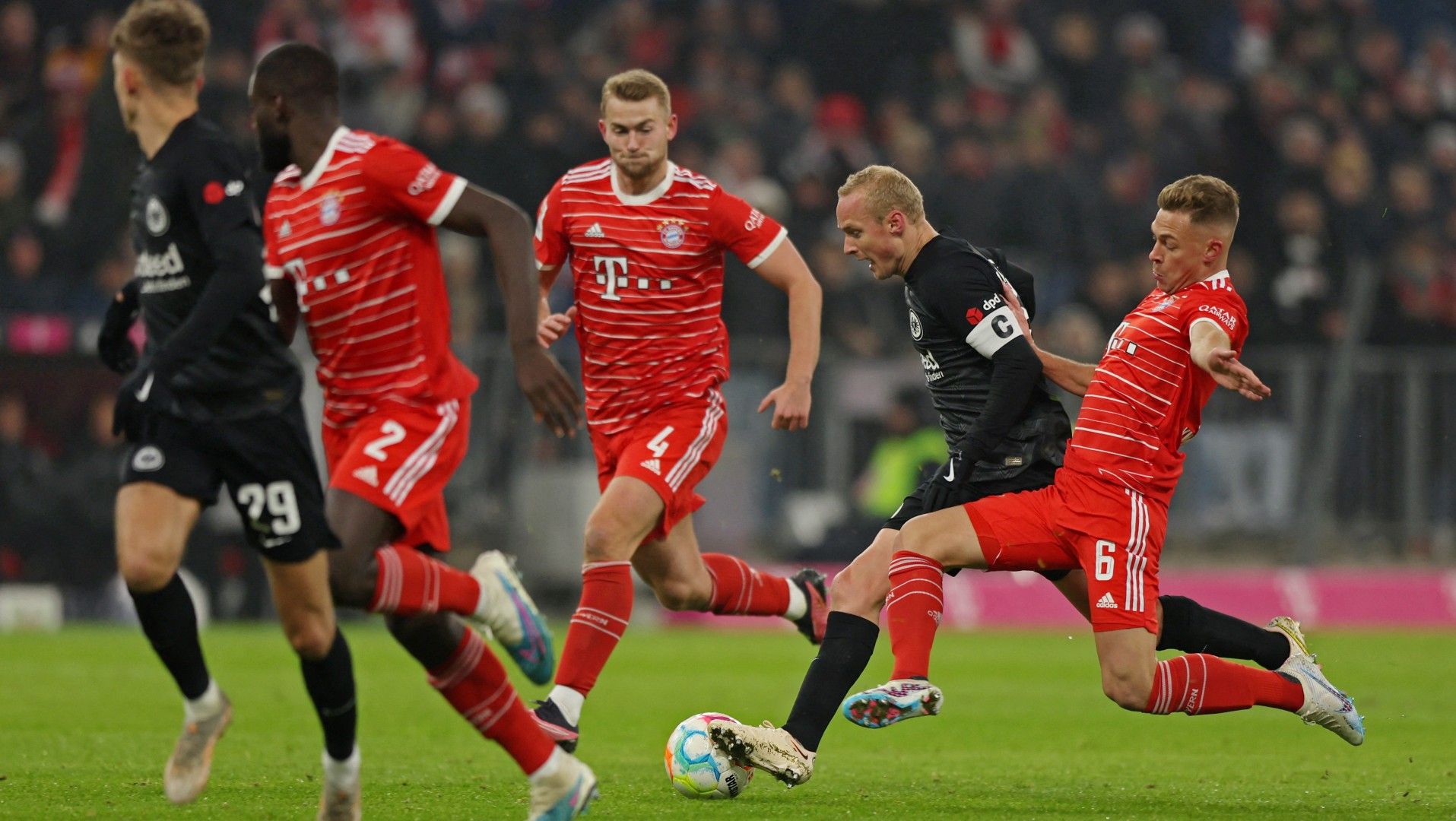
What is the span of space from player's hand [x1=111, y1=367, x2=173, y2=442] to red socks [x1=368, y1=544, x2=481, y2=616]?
0.71 meters

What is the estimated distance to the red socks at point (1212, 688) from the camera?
6.31 m

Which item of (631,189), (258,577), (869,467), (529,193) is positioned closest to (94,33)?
(529,193)

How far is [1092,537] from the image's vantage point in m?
6.34

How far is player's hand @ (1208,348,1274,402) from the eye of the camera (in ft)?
18.9

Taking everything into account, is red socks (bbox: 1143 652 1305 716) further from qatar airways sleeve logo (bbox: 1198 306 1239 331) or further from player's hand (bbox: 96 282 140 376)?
player's hand (bbox: 96 282 140 376)

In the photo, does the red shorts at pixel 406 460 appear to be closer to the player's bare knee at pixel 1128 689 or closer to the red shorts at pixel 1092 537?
the red shorts at pixel 1092 537

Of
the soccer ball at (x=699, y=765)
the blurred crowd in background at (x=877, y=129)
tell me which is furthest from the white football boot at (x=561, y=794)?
the blurred crowd in background at (x=877, y=129)

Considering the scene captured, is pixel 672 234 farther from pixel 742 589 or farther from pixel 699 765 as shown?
pixel 699 765

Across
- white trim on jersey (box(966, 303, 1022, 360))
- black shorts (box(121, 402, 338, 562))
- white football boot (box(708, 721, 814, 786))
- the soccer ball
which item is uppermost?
white trim on jersey (box(966, 303, 1022, 360))

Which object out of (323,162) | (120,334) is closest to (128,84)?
(323,162)

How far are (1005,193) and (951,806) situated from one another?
10.8 m

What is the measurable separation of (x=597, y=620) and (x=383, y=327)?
62.0 inches

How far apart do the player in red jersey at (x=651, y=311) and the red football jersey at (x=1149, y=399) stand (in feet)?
3.37

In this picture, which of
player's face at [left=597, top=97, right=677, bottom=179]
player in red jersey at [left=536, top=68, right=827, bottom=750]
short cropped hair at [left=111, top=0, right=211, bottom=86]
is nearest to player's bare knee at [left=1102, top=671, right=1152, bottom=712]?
player in red jersey at [left=536, top=68, right=827, bottom=750]
